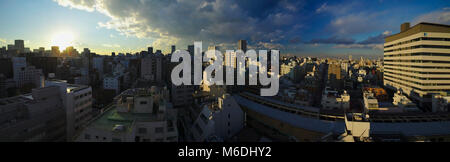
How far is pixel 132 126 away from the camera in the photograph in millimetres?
5477

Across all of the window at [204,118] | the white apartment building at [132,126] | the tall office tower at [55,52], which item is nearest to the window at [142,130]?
the white apartment building at [132,126]

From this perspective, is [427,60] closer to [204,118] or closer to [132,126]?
[204,118]

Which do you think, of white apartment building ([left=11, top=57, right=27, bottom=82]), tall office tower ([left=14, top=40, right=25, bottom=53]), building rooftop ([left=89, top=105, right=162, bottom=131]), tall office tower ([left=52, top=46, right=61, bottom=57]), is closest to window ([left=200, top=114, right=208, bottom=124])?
building rooftop ([left=89, top=105, right=162, bottom=131])

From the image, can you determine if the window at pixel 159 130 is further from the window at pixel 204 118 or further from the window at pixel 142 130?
the window at pixel 204 118

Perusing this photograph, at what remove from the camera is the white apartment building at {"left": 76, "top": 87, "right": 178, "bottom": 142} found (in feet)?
16.5

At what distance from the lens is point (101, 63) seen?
29969mm

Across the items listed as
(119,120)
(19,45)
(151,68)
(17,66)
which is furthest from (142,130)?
→ (19,45)

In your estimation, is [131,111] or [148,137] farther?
[131,111]
